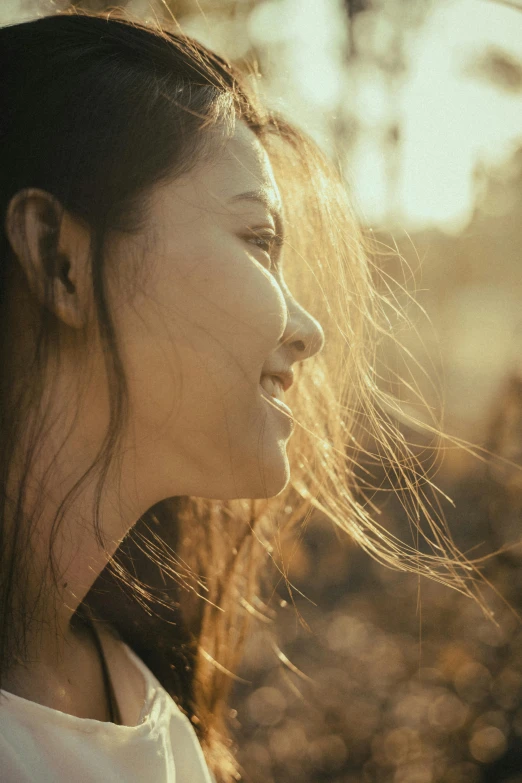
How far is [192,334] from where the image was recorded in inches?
41.5

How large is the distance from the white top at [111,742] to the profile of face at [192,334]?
14.2 inches

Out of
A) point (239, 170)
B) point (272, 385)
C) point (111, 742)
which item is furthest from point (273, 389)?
point (111, 742)

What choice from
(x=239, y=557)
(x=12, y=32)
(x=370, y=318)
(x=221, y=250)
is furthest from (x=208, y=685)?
(x=12, y=32)

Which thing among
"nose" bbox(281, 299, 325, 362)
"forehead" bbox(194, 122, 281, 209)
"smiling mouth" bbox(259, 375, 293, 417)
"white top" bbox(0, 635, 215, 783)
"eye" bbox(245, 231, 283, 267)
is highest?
"forehead" bbox(194, 122, 281, 209)

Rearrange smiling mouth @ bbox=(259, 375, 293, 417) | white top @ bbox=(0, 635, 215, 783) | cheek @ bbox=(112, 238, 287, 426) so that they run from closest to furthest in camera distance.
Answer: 1. white top @ bbox=(0, 635, 215, 783)
2. cheek @ bbox=(112, 238, 287, 426)
3. smiling mouth @ bbox=(259, 375, 293, 417)

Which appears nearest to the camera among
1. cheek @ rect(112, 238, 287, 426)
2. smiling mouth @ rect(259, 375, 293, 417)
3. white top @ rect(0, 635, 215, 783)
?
white top @ rect(0, 635, 215, 783)

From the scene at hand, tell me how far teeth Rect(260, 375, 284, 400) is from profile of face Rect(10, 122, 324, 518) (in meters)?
0.02

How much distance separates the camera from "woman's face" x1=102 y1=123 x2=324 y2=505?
3.43 ft

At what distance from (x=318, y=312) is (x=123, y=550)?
79 centimetres

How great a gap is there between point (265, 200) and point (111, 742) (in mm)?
908

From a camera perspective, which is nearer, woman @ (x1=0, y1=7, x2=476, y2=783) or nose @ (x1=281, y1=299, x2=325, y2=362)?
woman @ (x1=0, y1=7, x2=476, y2=783)

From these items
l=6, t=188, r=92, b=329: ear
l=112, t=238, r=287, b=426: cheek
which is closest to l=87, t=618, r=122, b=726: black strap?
l=112, t=238, r=287, b=426: cheek

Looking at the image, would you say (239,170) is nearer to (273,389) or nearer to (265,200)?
(265,200)

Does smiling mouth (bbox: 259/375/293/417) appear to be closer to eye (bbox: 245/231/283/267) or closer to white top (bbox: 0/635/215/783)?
eye (bbox: 245/231/283/267)
